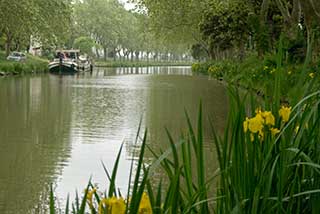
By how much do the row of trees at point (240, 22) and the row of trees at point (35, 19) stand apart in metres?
5.18

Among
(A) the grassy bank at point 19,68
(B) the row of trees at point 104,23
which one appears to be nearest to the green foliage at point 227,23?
(A) the grassy bank at point 19,68

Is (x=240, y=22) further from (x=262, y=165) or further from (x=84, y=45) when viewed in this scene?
(x=84, y=45)

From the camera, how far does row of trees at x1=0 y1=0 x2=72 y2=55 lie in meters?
32.6

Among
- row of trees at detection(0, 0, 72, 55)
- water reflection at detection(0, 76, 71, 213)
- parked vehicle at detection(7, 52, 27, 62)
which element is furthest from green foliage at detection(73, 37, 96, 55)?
water reflection at detection(0, 76, 71, 213)

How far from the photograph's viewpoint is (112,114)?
12.8 meters

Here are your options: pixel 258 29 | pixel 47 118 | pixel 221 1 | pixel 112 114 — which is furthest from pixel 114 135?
pixel 221 1

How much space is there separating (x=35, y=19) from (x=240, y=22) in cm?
1222

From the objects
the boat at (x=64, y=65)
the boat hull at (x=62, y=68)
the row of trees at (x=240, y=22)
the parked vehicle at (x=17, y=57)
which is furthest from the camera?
the parked vehicle at (x=17, y=57)

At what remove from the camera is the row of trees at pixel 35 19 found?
32.6 meters

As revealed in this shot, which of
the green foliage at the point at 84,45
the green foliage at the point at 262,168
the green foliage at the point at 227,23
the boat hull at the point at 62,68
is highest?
the green foliage at the point at 227,23

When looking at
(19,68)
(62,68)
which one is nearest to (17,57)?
(62,68)

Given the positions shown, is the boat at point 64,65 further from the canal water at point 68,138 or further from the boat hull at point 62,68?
the canal water at point 68,138

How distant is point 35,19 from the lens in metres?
34.5

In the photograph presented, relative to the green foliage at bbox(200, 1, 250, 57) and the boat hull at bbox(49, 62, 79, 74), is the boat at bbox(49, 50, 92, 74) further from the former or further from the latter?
the green foliage at bbox(200, 1, 250, 57)
